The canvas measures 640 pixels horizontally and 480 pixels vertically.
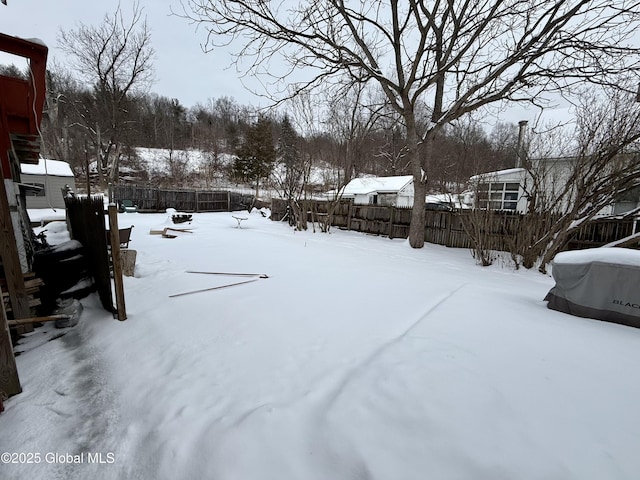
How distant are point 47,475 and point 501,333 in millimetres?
3453

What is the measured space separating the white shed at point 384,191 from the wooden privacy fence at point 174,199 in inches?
318

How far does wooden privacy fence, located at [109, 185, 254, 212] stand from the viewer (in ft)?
56.3

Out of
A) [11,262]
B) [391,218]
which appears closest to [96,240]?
[11,262]

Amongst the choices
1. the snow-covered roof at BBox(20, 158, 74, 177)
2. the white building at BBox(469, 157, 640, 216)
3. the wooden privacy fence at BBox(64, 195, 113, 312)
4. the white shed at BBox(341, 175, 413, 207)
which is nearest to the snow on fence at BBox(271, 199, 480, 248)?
the white building at BBox(469, 157, 640, 216)

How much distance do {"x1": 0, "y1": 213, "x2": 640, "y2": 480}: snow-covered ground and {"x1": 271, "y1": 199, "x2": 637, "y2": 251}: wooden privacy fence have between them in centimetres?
499

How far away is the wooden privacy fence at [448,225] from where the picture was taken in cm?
738

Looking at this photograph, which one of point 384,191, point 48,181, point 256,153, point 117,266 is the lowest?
point 117,266

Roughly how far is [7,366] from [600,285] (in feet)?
18.0

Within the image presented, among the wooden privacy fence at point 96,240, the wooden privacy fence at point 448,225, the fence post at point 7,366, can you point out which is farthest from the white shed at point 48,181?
the fence post at point 7,366

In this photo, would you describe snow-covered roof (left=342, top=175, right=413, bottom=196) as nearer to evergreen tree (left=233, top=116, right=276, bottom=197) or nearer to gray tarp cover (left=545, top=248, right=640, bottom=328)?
evergreen tree (left=233, top=116, right=276, bottom=197)

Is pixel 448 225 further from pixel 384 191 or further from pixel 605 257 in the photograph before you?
pixel 384 191

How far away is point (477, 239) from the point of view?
753cm

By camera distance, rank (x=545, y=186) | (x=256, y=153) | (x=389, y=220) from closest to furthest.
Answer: (x=545, y=186)
(x=389, y=220)
(x=256, y=153)

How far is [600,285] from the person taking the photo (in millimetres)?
3143
